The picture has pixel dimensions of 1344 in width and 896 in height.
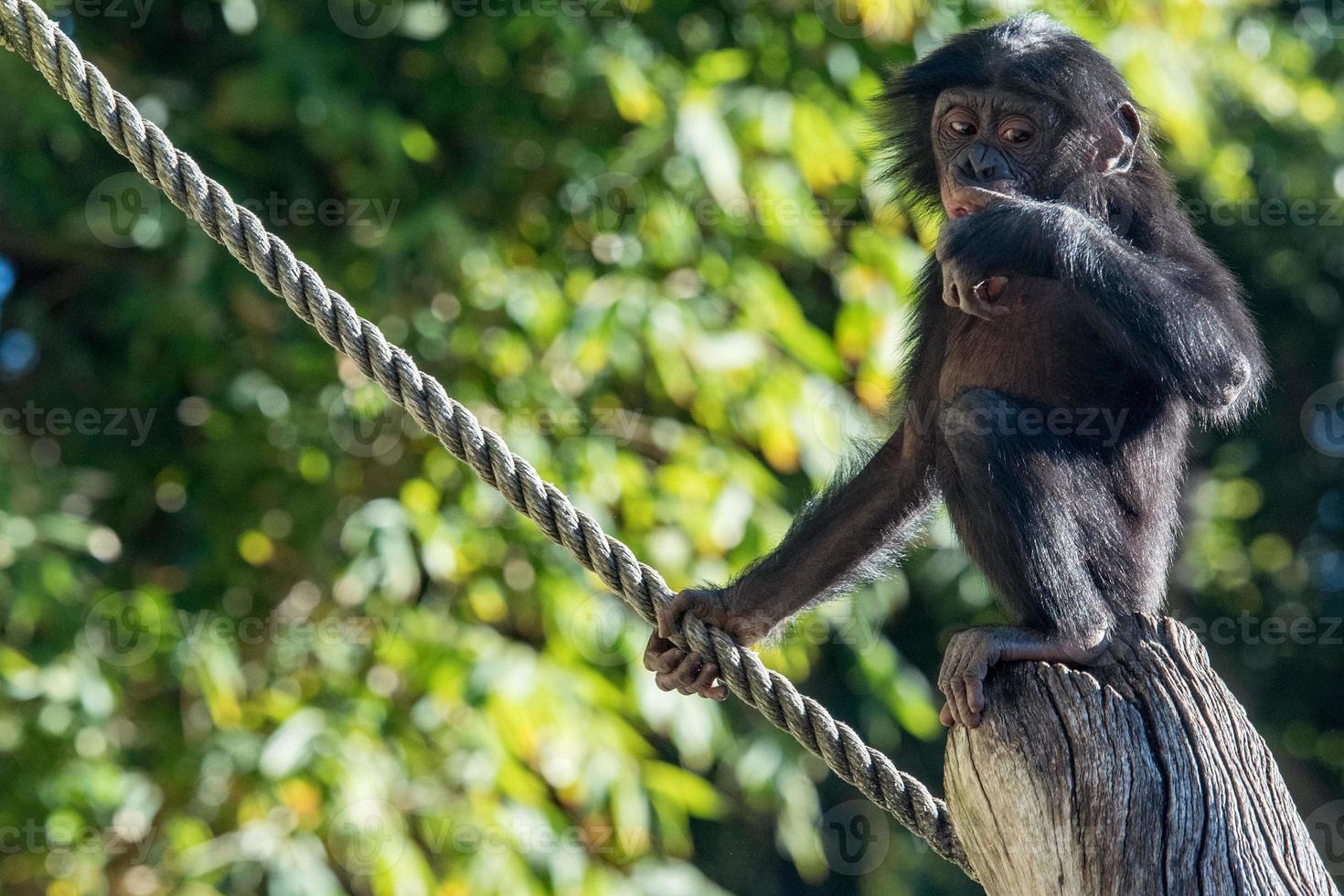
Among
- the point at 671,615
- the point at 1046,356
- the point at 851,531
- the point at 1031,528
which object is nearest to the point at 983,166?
the point at 1046,356

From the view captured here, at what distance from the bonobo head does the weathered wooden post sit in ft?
4.70

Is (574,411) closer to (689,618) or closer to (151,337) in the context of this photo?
(151,337)

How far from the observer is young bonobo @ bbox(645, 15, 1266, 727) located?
3162 mm

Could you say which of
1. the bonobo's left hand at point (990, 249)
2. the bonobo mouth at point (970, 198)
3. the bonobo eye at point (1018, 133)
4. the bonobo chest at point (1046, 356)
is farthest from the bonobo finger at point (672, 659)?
the bonobo eye at point (1018, 133)

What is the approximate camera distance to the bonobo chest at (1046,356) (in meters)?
3.54

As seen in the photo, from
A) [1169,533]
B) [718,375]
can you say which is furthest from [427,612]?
[1169,533]

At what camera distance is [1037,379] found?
355 centimetres

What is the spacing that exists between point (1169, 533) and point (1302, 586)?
26.2 ft

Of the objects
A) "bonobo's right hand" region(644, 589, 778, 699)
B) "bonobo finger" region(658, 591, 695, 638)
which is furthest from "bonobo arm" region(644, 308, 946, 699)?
"bonobo finger" region(658, 591, 695, 638)

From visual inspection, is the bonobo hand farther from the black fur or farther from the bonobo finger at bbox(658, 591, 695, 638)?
the bonobo finger at bbox(658, 591, 695, 638)

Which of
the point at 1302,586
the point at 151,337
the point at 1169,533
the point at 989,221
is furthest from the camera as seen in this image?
the point at 1302,586

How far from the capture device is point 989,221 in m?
3.34

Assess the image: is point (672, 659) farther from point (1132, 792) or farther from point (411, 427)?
point (411, 427)

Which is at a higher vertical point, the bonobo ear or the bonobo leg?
the bonobo ear
